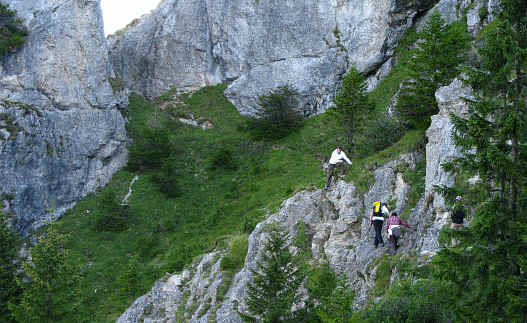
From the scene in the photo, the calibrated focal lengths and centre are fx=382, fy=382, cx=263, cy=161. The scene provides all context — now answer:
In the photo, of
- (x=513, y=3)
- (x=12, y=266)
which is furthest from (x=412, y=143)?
(x=12, y=266)

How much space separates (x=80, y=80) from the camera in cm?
4256

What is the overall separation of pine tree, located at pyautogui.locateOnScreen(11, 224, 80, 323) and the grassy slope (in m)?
1.80

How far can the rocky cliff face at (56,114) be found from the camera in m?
34.0

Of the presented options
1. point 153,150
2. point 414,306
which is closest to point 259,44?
point 153,150

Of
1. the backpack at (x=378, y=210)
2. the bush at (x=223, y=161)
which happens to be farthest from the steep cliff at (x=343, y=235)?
the bush at (x=223, y=161)

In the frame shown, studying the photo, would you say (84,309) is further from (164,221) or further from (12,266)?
(164,221)

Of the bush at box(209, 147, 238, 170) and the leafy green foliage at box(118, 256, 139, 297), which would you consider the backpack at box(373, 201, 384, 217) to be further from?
the bush at box(209, 147, 238, 170)

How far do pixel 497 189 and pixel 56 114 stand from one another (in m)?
40.5

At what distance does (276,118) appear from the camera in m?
41.0

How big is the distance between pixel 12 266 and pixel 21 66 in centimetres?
2587

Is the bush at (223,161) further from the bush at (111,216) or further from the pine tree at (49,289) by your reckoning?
the pine tree at (49,289)

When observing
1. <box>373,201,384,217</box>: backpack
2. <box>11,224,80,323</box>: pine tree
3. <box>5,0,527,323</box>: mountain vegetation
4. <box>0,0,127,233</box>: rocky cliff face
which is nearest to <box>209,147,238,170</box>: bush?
<box>5,0,527,323</box>: mountain vegetation

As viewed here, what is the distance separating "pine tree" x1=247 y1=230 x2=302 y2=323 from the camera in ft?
38.3

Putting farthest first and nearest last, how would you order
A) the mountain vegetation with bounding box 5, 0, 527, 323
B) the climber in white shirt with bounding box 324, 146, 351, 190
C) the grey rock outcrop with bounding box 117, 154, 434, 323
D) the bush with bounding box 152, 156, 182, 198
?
1. the bush with bounding box 152, 156, 182, 198
2. the climber in white shirt with bounding box 324, 146, 351, 190
3. the grey rock outcrop with bounding box 117, 154, 434, 323
4. the mountain vegetation with bounding box 5, 0, 527, 323
